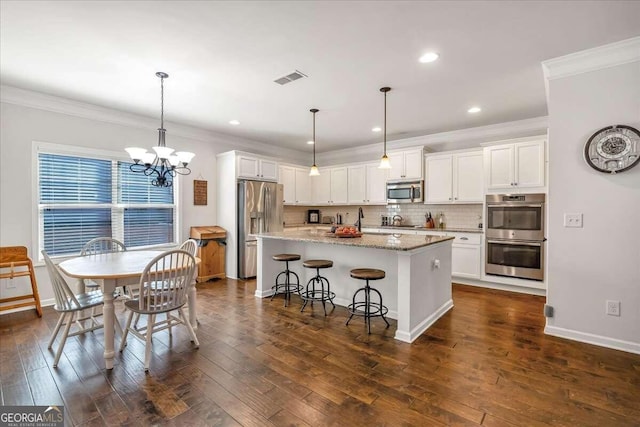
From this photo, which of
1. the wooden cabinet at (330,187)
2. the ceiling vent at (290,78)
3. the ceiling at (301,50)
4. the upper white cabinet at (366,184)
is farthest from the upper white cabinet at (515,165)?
the ceiling vent at (290,78)

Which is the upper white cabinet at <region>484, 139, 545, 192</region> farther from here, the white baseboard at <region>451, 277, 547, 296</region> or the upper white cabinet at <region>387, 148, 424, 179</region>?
the white baseboard at <region>451, 277, 547, 296</region>

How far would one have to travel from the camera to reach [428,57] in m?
2.87

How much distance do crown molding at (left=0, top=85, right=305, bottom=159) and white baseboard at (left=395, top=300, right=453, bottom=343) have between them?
469 cm

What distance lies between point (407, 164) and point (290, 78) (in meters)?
3.23

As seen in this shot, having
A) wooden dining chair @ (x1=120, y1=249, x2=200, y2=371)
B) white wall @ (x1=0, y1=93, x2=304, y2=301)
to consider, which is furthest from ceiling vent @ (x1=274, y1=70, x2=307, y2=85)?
white wall @ (x1=0, y1=93, x2=304, y2=301)

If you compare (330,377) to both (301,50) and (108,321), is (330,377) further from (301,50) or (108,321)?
(301,50)

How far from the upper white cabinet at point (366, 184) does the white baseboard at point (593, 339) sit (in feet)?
12.0

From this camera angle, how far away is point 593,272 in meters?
2.81

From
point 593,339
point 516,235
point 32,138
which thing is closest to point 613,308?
point 593,339

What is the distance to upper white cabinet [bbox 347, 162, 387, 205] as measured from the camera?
6294 millimetres

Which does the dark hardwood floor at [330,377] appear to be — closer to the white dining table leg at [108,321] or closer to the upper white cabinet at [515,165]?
the white dining table leg at [108,321]

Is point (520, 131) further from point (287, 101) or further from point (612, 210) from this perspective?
point (287, 101)

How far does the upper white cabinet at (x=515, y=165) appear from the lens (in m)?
4.41

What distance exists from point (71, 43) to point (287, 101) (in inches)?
88.5
